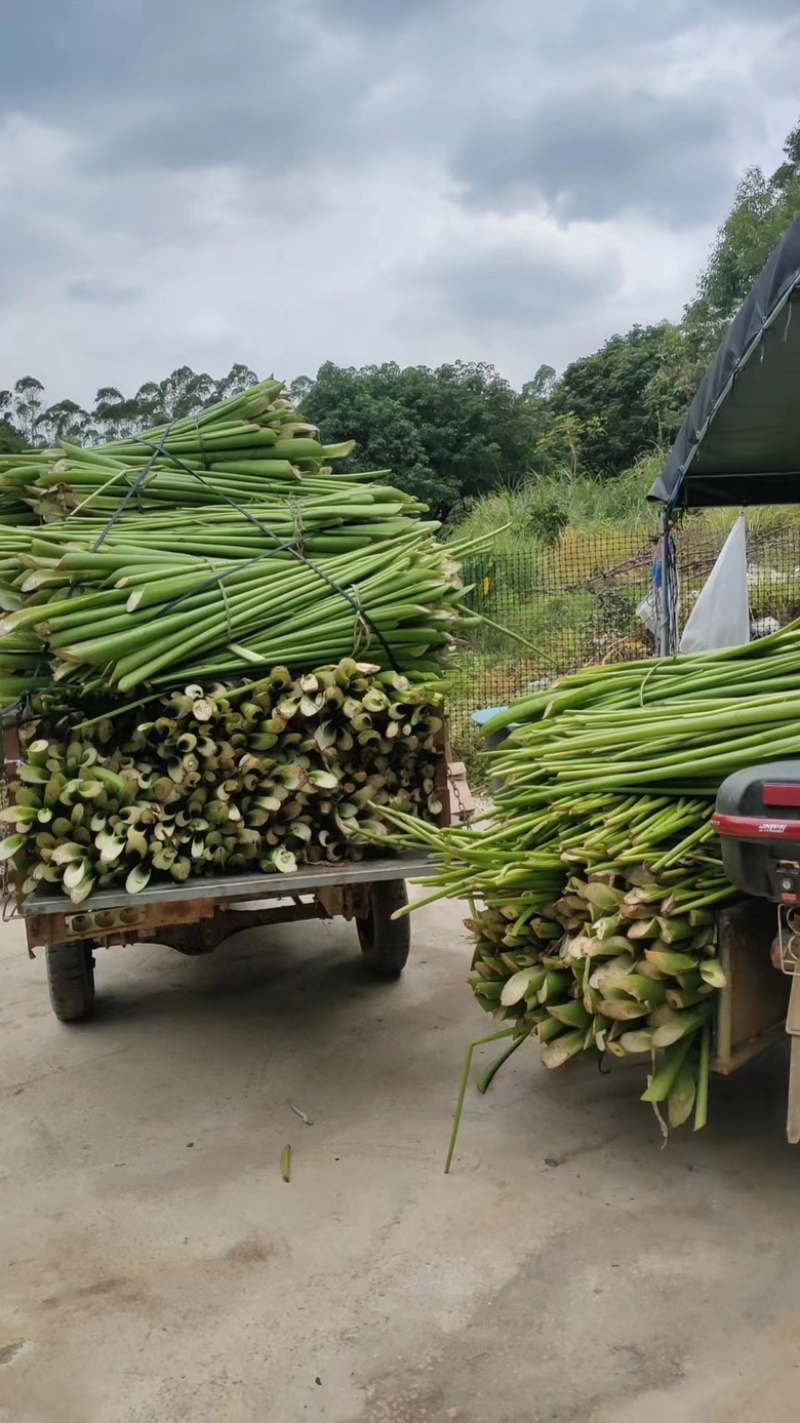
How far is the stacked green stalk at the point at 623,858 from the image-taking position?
110 inches

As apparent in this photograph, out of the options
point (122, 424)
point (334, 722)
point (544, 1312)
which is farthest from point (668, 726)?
point (122, 424)

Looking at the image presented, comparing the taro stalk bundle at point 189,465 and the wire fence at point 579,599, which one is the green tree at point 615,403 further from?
the taro stalk bundle at point 189,465

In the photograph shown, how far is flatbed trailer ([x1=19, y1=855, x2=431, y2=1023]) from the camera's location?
11.2 ft

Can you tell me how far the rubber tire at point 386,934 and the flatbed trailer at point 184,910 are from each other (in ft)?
0.11

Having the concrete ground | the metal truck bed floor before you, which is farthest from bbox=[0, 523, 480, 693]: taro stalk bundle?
the concrete ground

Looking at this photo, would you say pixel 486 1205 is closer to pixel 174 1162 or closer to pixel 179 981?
pixel 174 1162

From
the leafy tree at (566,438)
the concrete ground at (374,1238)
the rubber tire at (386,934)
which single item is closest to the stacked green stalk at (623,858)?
the concrete ground at (374,1238)

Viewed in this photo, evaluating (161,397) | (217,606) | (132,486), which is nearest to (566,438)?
(161,397)

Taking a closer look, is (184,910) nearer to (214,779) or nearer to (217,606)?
(214,779)

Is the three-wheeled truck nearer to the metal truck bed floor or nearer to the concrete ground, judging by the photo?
the metal truck bed floor

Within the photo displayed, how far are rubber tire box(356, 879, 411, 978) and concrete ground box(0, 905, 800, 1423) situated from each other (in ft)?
1.24

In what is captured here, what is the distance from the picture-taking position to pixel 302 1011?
14.8ft

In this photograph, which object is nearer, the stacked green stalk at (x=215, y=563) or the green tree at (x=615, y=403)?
the stacked green stalk at (x=215, y=563)

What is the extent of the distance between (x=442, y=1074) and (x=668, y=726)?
163 centimetres
